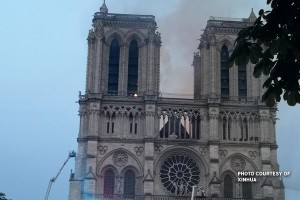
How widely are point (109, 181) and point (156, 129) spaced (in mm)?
7356

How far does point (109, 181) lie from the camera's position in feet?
191


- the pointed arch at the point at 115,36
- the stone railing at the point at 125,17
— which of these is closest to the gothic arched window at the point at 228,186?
the pointed arch at the point at 115,36

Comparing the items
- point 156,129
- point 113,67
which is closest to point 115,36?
point 113,67

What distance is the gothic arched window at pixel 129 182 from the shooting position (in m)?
57.9

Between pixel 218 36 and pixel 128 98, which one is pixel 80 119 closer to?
pixel 128 98

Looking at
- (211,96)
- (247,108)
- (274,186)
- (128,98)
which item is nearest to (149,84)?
(128,98)

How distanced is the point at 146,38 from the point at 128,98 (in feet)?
24.3

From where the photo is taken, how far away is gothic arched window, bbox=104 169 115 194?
58.0m

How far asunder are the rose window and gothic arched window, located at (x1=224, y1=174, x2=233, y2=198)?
296 centimetres

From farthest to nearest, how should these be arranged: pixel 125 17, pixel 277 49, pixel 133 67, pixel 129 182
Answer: pixel 125 17 < pixel 133 67 < pixel 129 182 < pixel 277 49

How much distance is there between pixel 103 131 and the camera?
59.2 metres

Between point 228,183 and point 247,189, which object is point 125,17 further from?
point 247,189

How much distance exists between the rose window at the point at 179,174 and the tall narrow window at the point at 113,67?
9634 mm

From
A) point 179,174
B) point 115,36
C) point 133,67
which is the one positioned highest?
point 115,36
